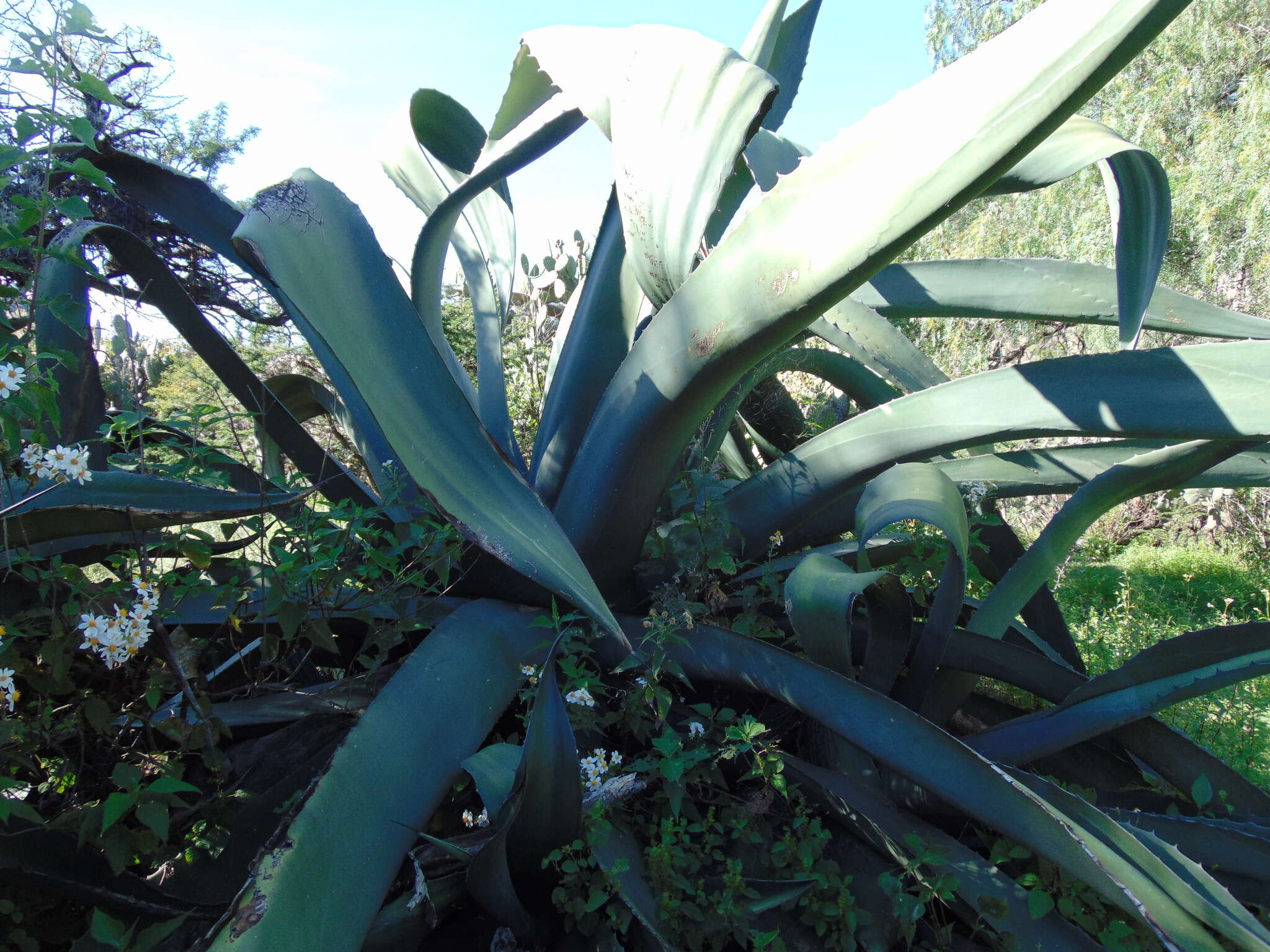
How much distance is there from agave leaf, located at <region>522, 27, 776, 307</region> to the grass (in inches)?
73.4

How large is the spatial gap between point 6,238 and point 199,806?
800mm

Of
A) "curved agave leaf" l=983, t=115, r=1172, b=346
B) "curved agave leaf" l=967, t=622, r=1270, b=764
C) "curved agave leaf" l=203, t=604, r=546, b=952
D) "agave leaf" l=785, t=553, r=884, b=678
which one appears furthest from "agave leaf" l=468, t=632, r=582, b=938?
"curved agave leaf" l=983, t=115, r=1172, b=346

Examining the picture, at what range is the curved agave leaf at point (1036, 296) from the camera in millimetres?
1660

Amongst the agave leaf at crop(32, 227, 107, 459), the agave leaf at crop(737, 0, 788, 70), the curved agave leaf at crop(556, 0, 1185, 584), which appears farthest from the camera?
the agave leaf at crop(737, 0, 788, 70)

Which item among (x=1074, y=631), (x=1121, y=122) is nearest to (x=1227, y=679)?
(x=1074, y=631)

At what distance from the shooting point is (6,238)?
1.04 metres

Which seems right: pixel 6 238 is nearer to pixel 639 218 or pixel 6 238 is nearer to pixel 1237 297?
pixel 639 218

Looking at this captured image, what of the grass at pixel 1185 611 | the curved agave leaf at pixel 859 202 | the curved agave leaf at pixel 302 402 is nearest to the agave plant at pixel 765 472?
the curved agave leaf at pixel 859 202

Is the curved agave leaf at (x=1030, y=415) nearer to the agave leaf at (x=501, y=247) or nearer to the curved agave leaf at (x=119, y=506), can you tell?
the agave leaf at (x=501, y=247)

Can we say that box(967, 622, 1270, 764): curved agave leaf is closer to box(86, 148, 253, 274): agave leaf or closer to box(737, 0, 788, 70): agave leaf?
box(737, 0, 788, 70): agave leaf

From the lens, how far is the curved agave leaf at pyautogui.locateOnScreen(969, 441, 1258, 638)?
1371 millimetres

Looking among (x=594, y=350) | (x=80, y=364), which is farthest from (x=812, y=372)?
(x=80, y=364)

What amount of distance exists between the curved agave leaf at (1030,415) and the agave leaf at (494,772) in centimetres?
68

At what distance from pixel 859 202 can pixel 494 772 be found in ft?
2.76
